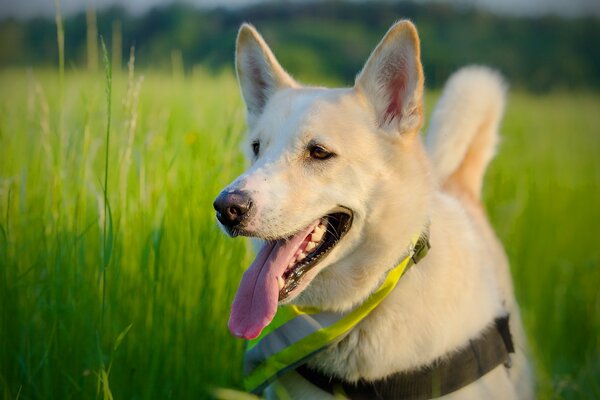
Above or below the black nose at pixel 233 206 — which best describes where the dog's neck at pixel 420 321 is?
below

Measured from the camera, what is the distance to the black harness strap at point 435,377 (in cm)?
248

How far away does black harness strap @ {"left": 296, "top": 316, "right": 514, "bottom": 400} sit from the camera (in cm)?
248

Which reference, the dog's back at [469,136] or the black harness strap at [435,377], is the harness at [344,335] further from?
the dog's back at [469,136]

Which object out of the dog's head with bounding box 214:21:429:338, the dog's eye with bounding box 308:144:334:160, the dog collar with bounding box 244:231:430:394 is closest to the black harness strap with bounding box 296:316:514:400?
the dog collar with bounding box 244:231:430:394

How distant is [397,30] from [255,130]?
29.9 inches

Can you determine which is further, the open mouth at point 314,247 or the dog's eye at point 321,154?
the dog's eye at point 321,154

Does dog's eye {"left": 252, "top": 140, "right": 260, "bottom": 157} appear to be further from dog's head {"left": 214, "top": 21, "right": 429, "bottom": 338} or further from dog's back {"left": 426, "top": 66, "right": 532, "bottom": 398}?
dog's back {"left": 426, "top": 66, "right": 532, "bottom": 398}

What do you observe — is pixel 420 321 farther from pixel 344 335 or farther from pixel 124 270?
pixel 124 270

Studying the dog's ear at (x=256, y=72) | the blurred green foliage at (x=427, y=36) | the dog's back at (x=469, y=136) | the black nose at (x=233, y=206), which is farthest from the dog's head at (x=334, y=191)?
the blurred green foliage at (x=427, y=36)

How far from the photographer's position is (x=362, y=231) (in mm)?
2607

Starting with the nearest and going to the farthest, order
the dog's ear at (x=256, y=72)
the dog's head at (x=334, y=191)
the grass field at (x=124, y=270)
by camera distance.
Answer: the dog's head at (x=334, y=191)
the grass field at (x=124, y=270)
the dog's ear at (x=256, y=72)

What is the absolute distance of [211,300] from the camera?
10.6ft

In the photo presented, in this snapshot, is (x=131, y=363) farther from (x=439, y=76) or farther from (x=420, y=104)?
(x=439, y=76)

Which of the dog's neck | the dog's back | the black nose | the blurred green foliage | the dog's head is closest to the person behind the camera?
the black nose
